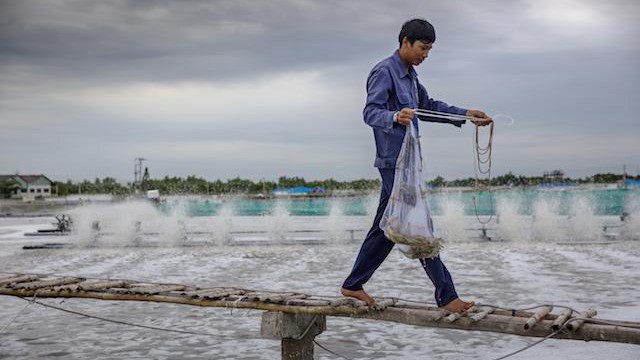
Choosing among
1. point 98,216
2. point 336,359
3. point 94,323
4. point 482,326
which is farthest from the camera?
point 98,216

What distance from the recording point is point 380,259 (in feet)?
15.3

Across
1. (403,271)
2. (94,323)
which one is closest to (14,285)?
(94,323)

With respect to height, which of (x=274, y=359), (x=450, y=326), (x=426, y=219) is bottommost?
(x=274, y=359)

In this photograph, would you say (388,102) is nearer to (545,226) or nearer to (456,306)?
(456,306)

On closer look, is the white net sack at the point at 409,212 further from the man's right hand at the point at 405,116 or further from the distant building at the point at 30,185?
the distant building at the point at 30,185

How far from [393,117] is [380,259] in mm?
1022

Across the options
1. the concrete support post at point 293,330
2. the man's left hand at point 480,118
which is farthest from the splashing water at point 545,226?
the man's left hand at point 480,118

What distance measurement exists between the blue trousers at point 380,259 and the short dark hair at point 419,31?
0.84 meters

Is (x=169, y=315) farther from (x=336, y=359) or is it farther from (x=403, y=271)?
(x=403, y=271)

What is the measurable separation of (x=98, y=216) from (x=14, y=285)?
20426mm

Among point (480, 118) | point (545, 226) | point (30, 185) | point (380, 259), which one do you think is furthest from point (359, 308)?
point (30, 185)

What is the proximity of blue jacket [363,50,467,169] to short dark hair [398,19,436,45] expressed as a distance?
173 mm

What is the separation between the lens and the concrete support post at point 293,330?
505 centimetres

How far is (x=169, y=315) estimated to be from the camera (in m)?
8.40
